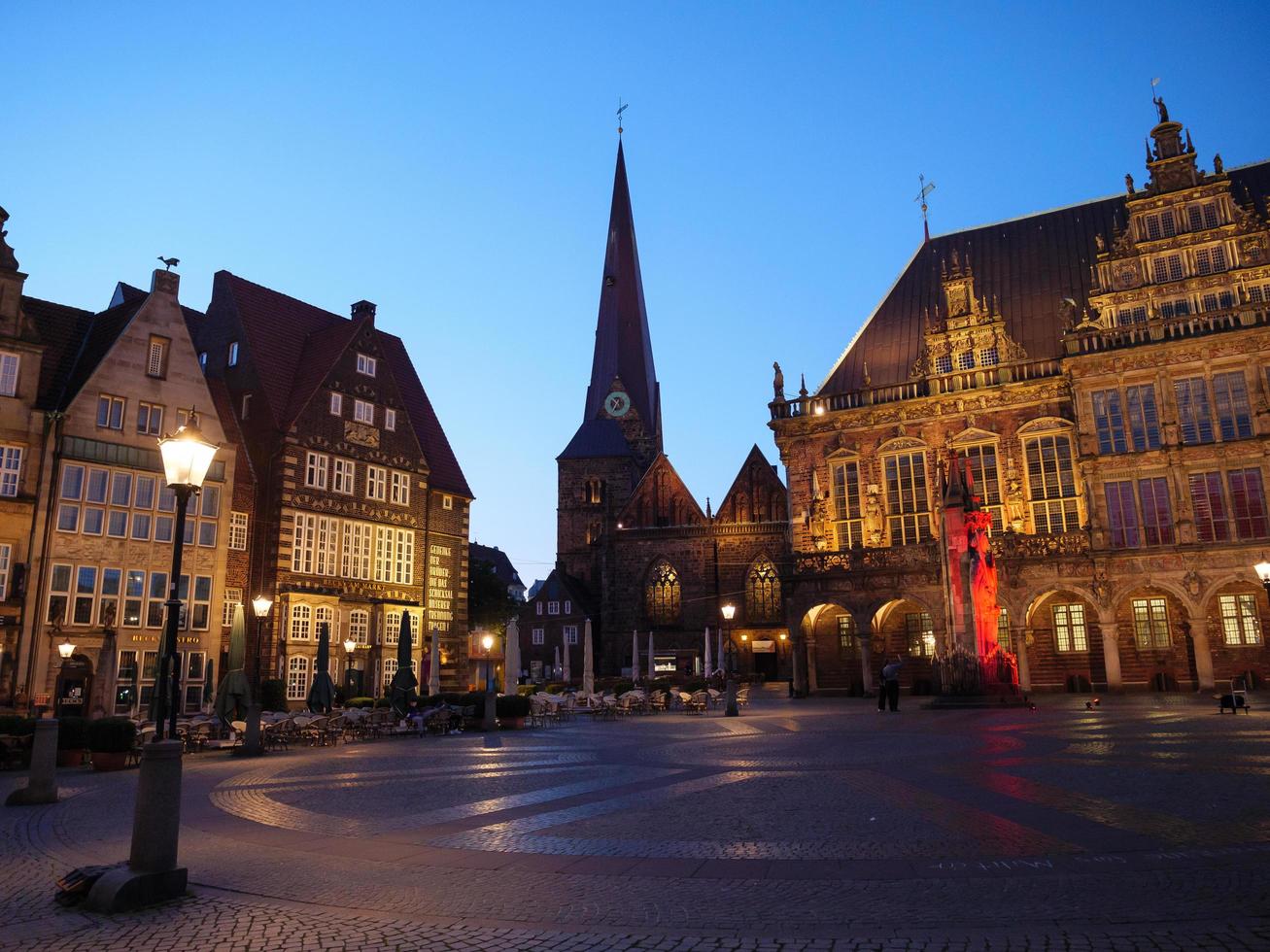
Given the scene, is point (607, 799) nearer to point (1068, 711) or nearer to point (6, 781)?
point (6, 781)

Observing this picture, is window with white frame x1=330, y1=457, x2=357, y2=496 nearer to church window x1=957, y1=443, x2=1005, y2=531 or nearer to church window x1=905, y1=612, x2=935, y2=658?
church window x1=905, y1=612, x2=935, y2=658

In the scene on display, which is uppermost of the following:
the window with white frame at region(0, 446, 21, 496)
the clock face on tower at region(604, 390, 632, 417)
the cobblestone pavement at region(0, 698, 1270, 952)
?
the clock face on tower at region(604, 390, 632, 417)

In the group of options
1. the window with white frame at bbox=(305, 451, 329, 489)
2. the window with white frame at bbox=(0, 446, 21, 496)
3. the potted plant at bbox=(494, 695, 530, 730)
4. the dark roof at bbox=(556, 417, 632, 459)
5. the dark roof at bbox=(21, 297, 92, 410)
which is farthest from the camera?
the dark roof at bbox=(556, 417, 632, 459)

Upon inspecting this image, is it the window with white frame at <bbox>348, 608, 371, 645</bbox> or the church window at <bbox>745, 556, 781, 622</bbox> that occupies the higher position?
the church window at <bbox>745, 556, 781, 622</bbox>

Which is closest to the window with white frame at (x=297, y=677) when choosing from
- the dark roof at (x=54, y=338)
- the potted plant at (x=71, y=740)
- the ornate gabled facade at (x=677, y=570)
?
the dark roof at (x=54, y=338)

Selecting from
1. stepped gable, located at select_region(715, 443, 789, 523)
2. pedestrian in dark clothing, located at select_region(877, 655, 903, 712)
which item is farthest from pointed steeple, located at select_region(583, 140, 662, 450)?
pedestrian in dark clothing, located at select_region(877, 655, 903, 712)

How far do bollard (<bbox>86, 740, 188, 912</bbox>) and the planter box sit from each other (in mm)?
11246

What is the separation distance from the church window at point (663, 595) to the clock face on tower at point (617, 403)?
881 inches

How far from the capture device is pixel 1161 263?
1446 inches

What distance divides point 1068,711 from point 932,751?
12.5 m

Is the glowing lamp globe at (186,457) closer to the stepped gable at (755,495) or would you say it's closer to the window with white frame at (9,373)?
the window with white frame at (9,373)

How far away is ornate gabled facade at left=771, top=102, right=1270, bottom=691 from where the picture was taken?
110 ft

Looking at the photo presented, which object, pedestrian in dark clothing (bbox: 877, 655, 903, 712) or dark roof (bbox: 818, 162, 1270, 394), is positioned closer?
pedestrian in dark clothing (bbox: 877, 655, 903, 712)

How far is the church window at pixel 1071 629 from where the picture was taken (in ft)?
120
